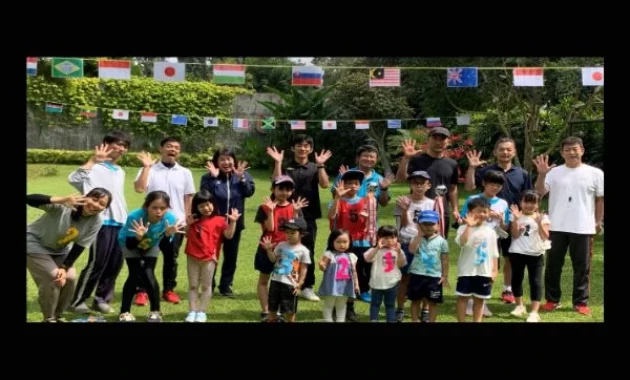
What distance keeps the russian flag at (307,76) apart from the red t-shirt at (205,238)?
287 cm

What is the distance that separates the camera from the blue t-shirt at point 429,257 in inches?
171

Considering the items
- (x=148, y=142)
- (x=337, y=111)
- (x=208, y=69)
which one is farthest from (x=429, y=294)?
(x=208, y=69)

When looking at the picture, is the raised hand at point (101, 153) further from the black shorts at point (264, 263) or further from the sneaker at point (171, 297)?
the black shorts at point (264, 263)

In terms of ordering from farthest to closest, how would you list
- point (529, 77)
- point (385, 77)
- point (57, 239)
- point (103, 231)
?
point (385, 77) < point (529, 77) < point (103, 231) < point (57, 239)

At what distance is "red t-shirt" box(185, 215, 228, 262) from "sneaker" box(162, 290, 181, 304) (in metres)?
0.74

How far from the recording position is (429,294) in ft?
14.3

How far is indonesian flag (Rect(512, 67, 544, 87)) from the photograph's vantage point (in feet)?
22.8

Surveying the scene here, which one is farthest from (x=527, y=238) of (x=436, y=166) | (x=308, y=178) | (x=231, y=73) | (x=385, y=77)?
(x=385, y=77)

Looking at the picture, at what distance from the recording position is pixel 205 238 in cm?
459

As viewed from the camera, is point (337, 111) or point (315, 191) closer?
point (315, 191)

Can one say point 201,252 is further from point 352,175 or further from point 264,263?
point 352,175

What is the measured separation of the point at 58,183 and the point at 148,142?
15.4 feet

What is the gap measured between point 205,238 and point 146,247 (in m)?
0.41

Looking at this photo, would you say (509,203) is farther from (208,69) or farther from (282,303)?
→ (208,69)
